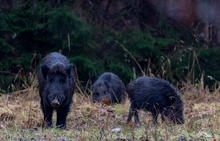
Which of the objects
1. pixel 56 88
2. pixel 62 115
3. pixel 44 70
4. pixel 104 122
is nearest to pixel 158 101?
pixel 104 122

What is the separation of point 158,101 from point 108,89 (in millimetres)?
3480

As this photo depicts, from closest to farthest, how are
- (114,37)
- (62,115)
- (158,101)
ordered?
(62,115), (158,101), (114,37)

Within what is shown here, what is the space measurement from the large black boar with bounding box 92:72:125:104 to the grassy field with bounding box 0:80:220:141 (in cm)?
24

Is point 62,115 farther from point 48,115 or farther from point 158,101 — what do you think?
point 158,101

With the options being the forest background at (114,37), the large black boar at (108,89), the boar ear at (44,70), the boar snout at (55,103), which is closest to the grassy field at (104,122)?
the large black boar at (108,89)

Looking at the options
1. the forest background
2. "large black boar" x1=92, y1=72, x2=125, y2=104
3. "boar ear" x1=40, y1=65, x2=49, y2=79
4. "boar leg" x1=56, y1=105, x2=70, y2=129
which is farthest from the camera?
the forest background

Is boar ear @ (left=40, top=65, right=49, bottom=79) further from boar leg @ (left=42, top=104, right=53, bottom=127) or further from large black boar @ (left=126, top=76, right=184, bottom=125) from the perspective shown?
large black boar @ (left=126, top=76, right=184, bottom=125)

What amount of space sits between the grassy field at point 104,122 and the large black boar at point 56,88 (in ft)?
0.72

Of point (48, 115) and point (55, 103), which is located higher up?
point (55, 103)

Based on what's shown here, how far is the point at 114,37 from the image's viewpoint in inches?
664

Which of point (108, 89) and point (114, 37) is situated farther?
point (114, 37)

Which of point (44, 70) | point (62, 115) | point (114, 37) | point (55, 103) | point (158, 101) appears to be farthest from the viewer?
point (114, 37)

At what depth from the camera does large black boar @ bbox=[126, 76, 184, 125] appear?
9.54 meters

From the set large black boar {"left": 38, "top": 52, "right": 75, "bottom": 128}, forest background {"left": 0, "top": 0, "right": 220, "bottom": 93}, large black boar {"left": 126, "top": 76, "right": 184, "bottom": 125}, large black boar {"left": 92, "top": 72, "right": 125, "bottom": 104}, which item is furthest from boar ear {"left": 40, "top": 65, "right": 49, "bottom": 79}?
forest background {"left": 0, "top": 0, "right": 220, "bottom": 93}
